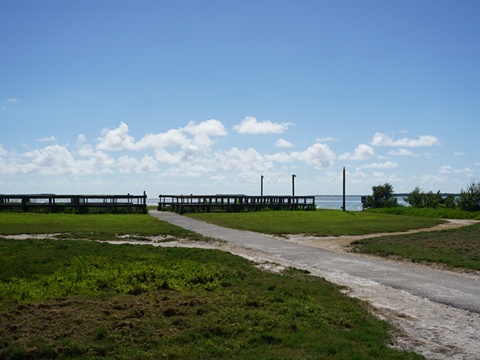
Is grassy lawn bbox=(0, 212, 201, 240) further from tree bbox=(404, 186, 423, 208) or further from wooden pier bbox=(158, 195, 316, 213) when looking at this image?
tree bbox=(404, 186, 423, 208)

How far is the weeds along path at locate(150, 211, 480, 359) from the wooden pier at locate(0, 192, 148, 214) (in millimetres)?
29281

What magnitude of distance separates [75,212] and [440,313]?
4170 cm

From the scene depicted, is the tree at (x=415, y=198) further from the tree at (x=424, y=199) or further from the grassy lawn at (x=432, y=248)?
the grassy lawn at (x=432, y=248)

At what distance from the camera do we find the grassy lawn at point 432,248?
1680 cm

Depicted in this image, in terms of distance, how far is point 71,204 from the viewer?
46.6 metres

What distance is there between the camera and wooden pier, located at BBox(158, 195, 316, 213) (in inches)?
2041

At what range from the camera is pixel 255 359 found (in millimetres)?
6477

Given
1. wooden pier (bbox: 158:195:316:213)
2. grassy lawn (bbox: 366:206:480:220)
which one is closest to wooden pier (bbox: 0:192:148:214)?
wooden pier (bbox: 158:195:316:213)

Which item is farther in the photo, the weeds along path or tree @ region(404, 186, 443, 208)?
tree @ region(404, 186, 443, 208)

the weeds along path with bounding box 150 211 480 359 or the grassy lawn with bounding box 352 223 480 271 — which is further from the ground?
the grassy lawn with bounding box 352 223 480 271

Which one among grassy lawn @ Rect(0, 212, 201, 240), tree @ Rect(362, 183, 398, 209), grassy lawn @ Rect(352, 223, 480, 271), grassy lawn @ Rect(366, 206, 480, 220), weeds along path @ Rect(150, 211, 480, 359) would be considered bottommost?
weeds along path @ Rect(150, 211, 480, 359)

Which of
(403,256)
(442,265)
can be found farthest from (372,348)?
(403,256)

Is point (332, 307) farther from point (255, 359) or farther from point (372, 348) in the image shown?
point (255, 359)

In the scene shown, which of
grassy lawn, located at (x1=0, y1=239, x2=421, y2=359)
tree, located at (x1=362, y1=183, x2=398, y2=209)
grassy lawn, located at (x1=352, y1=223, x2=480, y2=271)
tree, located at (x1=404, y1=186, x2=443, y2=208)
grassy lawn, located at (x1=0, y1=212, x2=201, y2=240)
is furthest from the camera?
tree, located at (x1=362, y1=183, x2=398, y2=209)
